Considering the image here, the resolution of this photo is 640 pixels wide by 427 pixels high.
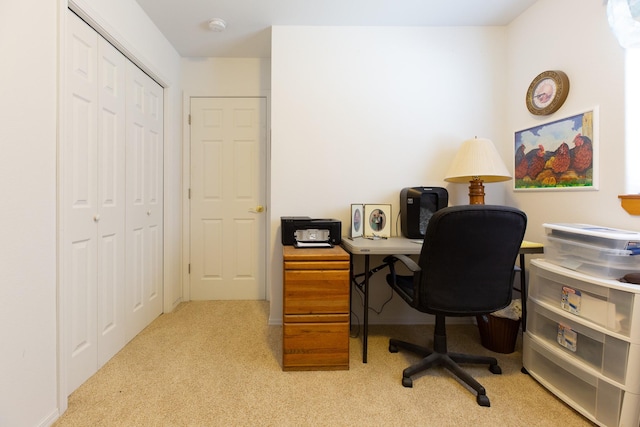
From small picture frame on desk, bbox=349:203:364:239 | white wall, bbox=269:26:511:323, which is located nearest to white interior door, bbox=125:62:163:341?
white wall, bbox=269:26:511:323

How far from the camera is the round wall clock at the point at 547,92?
70.3 inches

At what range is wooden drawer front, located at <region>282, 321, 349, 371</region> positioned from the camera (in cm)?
166

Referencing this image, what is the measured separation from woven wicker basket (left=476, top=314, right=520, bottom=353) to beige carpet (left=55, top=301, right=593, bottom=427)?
58 mm

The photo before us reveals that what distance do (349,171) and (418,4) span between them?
1.29 m

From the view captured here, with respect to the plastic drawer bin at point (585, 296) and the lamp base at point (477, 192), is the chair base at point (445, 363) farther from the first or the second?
the lamp base at point (477, 192)

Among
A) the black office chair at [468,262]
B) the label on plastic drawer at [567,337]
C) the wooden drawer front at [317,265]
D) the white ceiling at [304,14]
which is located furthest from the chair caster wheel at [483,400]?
the white ceiling at [304,14]

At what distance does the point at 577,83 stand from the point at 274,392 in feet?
8.45

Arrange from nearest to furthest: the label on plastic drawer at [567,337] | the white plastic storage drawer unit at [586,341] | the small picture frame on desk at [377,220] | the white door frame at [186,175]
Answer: the white plastic storage drawer unit at [586,341]
the label on plastic drawer at [567,337]
the small picture frame on desk at [377,220]
the white door frame at [186,175]

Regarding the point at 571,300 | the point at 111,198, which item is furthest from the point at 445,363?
the point at 111,198

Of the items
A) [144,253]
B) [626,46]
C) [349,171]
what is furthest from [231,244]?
[626,46]

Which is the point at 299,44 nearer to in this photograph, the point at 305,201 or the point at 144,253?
the point at 305,201

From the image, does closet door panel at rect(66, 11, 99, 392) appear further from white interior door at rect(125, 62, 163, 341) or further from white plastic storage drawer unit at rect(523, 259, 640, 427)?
white plastic storage drawer unit at rect(523, 259, 640, 427)

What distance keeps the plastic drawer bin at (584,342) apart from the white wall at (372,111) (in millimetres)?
1069

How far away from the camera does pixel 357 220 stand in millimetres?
2158
